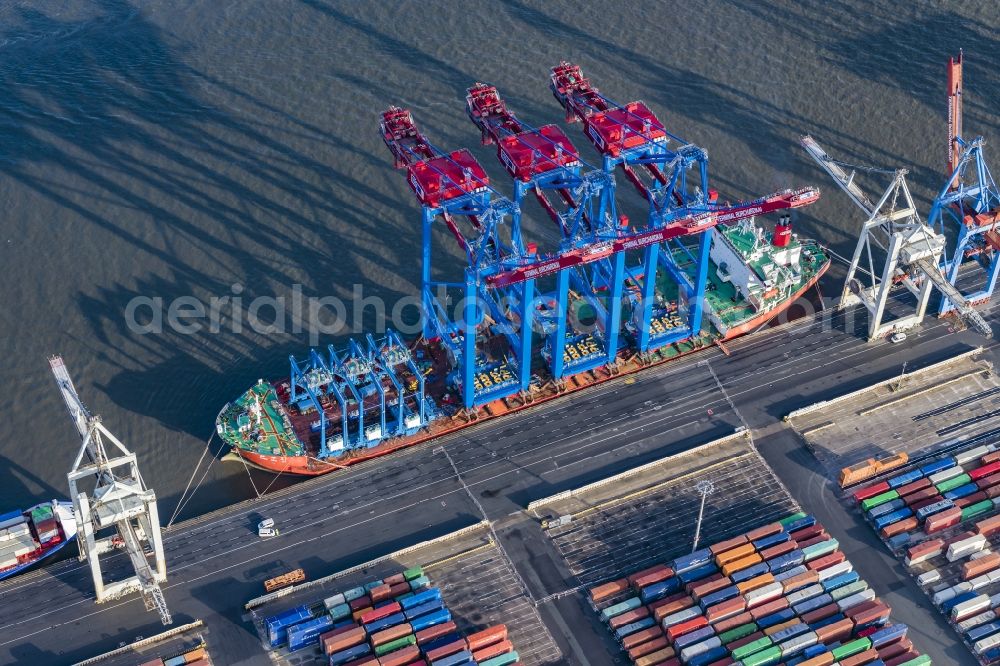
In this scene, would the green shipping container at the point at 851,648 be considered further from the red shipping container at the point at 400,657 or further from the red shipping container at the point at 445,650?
the red shipping container at the point at 400,657

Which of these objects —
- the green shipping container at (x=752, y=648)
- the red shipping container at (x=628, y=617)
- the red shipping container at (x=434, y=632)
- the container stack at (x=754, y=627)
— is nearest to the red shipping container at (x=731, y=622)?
the container stack at (x=754, y=627)

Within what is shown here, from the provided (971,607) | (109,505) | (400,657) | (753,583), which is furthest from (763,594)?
(109,505)

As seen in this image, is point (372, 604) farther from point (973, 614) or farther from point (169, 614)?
point (973, 614)

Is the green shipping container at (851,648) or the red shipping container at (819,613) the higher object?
the red shipping container at (819,613)

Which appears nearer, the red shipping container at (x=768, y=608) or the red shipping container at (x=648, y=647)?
the red shipping container at (x=648, y=647)

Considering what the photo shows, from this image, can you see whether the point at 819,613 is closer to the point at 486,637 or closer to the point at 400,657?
the point at 486,637

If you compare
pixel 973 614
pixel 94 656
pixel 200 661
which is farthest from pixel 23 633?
pixel 973 614
